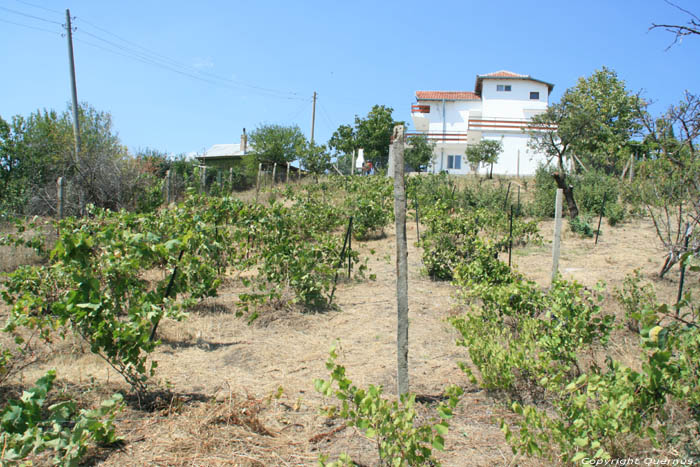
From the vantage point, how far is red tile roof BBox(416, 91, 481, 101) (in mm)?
33562

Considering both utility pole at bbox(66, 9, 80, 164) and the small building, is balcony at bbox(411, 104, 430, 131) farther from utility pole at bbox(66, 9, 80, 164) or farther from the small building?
utility pole at bbox(66, 9, 80, 164)

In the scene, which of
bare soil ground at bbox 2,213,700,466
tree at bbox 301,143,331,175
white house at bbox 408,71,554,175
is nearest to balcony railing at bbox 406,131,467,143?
white house at bbox 408,71,554,175

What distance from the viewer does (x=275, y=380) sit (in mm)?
3562

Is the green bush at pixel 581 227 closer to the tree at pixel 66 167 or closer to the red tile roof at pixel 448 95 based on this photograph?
the tree at pixel 66 167

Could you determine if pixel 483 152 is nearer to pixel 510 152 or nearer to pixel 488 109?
pixel 510 152

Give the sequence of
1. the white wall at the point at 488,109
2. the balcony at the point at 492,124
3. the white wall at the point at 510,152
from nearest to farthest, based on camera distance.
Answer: the white wall at the point at 510,152
the balcony at the point at 492,124
the white wall at the point at 488,109

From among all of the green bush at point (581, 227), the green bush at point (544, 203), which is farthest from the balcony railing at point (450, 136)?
the green bush at point (581, 227)

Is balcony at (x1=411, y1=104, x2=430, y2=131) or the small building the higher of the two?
balcony at (x1=411, y1=104, x2=430, y2=131)

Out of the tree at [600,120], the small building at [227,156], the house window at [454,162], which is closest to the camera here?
the tree at [600,120]

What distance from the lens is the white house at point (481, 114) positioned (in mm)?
31781

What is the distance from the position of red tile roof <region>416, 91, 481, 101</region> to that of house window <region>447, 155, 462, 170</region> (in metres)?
4.31

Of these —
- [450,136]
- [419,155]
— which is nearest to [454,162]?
[450,136]

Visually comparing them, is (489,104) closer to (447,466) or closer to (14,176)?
(14,176)

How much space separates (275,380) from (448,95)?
34.1m
